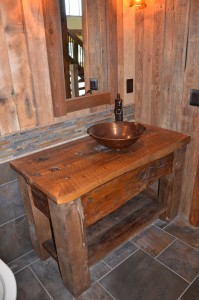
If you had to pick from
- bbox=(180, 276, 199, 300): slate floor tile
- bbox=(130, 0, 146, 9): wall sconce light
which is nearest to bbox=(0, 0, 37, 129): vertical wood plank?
bbox=(130, 0, 146, 9): wall sconce light

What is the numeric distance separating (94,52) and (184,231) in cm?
158

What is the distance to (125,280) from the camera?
1.53m

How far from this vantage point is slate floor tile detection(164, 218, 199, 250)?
1.80 metres

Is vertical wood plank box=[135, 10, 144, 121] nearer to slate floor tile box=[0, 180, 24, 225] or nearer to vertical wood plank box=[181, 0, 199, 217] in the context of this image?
vertical wood plank box=[181, 0, 199, 217]

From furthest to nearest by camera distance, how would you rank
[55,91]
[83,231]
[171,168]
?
[171,168] → [55,91] → [83,231]

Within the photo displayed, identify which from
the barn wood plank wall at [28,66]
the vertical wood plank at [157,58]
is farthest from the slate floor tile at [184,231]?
the barn wood plank wall at [28,66]

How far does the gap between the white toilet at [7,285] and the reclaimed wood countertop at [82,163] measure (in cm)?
38

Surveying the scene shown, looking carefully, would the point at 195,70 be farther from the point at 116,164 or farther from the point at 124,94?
the point at 116,164

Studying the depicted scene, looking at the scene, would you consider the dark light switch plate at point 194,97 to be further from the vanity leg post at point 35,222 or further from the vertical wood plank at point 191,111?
the vanity leg post at point 35,222

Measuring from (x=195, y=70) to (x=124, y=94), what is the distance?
58cm

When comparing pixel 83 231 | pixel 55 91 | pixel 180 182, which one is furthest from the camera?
pixel 180 182

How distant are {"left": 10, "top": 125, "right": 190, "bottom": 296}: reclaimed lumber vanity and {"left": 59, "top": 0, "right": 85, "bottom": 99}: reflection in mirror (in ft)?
1.30

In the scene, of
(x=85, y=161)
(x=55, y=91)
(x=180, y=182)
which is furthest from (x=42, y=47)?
(x=180, y=182)

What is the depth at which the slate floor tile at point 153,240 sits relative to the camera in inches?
68.8
